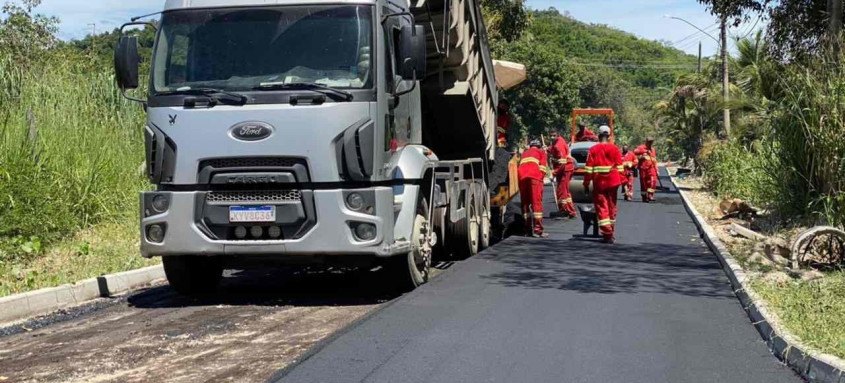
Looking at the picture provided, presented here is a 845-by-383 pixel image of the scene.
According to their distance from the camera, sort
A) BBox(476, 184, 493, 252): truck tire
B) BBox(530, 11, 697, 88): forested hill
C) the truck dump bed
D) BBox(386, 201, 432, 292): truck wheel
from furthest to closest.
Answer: BBox(530, 11, 697, 88): forested hill < BBox(476, 184, 493, 252): truck tire < the truck dump bed < BBox(386, 201, 432, 292): truck wheel

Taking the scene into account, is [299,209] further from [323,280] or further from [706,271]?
[706,271]

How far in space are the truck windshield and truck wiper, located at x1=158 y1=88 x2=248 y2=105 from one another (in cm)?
5

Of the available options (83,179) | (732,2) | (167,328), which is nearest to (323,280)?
(167,328)

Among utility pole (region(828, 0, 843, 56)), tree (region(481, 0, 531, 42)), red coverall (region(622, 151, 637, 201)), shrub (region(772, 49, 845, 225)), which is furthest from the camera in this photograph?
tree (region(481, 0, 531, 42))

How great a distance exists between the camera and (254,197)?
356 inches

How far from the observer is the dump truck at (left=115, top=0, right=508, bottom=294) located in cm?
890

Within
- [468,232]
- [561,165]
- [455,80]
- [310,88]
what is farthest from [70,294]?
[561,165]

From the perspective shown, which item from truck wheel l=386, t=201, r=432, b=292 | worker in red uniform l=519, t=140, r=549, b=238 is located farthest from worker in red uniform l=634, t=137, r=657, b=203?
truck wheel l=386, t=201, r=432, b=292

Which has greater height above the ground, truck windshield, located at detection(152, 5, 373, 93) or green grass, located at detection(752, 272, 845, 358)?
truck windshield, located at detection(152, 5, 373, 93)

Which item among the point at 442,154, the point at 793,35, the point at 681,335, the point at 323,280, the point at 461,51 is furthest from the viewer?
the point at 793,35

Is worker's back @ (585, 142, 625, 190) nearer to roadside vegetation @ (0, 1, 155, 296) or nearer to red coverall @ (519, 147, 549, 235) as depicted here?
red coverall @ (519, 147, 549, 235)

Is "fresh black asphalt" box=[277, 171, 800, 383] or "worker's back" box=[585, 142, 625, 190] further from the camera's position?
"worker's back" box=[585, 142, 625, 190]

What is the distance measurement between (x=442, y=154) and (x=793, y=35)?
7434 millimetres

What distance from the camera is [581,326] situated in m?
8.12
